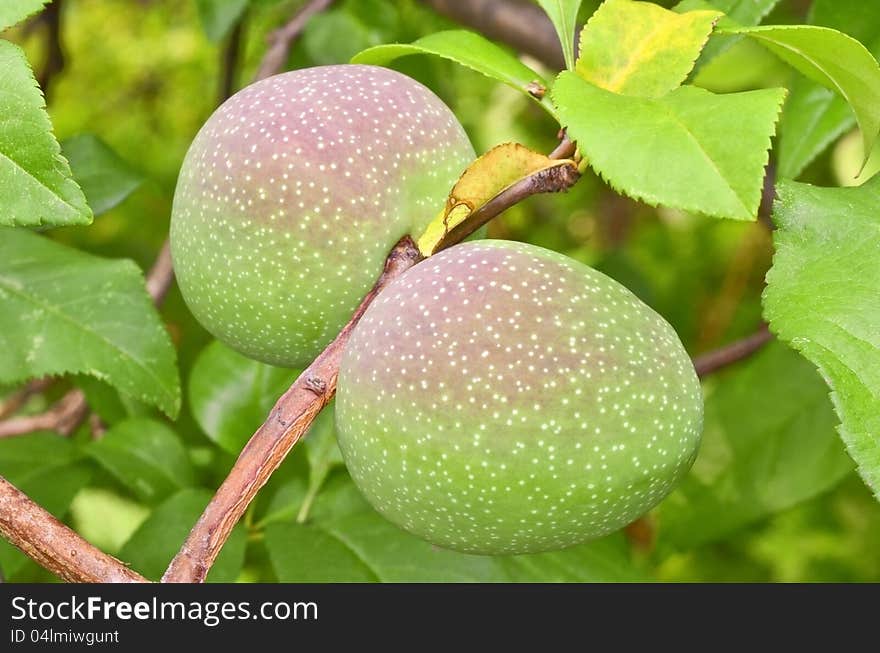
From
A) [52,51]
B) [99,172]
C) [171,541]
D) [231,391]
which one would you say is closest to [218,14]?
[99,172]

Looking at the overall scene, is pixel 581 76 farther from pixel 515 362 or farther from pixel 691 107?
pixel 515 362

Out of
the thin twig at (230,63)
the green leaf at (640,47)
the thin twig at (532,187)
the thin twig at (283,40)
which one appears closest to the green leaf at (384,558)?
the thin twig at (532,187)

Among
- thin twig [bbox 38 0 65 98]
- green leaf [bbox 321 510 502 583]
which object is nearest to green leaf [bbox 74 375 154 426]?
green leaf [bbox 321 510 502 583]

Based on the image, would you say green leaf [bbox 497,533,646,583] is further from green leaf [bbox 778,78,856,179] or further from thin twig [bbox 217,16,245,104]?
thin twig [bbox 217,16,245,104]

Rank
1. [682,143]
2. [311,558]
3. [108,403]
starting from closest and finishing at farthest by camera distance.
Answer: [682,143], [311,558], [108,403]

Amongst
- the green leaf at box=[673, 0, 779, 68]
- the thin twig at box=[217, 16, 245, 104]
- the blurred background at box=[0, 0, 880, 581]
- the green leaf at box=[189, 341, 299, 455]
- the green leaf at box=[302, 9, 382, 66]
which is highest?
→ the green leaf at box=[673, 0, 779, 68]

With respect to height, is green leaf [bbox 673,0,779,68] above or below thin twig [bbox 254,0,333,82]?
above

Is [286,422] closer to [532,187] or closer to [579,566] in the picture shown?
[532,187]

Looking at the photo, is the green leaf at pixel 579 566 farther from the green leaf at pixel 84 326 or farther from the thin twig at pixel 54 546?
the thin twig at pixel 54 546
